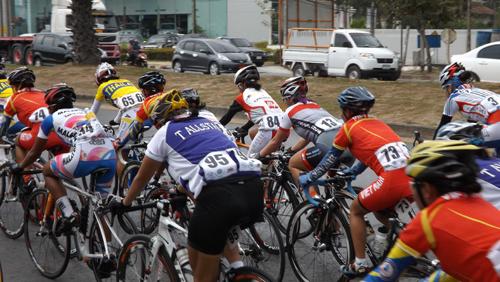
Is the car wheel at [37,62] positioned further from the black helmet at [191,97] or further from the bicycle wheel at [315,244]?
the bicycle wheel at [315,244]

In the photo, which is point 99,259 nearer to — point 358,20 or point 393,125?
point 393,125

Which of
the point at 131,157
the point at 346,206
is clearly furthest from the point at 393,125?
the point at 346,206

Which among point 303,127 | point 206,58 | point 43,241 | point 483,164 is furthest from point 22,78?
point 206,58

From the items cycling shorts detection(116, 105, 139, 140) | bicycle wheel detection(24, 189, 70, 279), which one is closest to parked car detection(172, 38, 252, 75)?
cycling shorts detection(116, 105, 139, 140)

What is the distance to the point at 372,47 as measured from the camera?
2686 centimetres

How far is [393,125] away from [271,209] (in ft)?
27.7

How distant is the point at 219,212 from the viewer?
14.4 feet

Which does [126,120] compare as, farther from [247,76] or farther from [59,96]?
[59,96]

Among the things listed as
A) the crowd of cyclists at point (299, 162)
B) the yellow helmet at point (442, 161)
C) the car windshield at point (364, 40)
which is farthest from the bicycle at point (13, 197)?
the car windshield at point (364, 40)

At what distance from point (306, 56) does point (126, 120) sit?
65.1ft

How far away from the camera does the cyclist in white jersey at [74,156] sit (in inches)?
245

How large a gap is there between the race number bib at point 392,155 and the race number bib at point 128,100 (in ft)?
15.4

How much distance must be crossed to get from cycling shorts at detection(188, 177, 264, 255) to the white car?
18.5 meters

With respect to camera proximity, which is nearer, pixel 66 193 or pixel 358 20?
pixel 66 193
